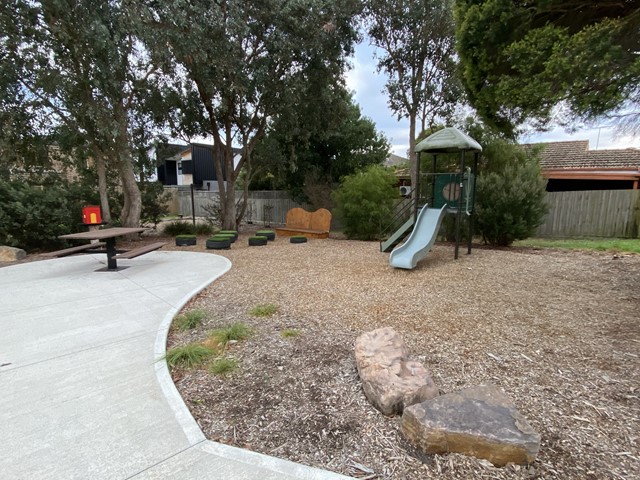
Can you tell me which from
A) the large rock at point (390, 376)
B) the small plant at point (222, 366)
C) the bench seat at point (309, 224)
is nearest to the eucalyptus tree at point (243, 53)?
the bench seat at point (309, 224)

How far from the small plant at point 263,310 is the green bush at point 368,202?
6.41 meters

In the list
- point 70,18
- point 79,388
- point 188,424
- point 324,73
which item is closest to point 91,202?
point 70,18

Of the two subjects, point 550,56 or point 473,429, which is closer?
point 473,429

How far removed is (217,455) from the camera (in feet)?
5.88

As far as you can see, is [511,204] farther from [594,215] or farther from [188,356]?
[188,356]

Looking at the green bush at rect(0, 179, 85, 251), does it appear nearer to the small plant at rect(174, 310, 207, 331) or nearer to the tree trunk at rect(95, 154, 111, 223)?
the tree trunk at rect(95, 154, 111, 223)

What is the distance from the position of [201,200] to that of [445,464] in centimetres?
2059

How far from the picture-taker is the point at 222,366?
2668mm

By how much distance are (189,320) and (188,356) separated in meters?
0.85

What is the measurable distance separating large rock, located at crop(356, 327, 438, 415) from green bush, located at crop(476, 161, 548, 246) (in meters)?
6.55

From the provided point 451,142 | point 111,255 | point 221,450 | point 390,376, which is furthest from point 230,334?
point 451,142

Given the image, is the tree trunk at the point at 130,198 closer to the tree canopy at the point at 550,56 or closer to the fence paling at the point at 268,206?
the fence paling at the point at 268,206

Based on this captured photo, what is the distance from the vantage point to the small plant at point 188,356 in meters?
2.76

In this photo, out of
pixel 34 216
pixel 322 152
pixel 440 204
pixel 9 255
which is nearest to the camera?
pixel 9 255
